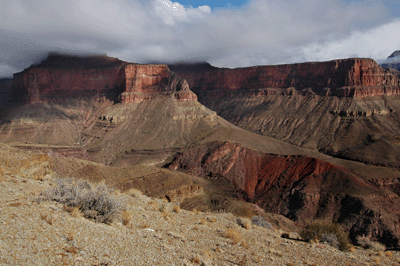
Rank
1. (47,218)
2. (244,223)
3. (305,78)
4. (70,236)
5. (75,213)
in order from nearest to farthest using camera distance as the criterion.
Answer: (70,236), (47,218), (75,213), (244,223), (305,78)

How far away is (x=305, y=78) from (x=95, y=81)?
74595mm

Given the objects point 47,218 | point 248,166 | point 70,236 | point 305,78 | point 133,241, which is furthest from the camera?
point 305,78

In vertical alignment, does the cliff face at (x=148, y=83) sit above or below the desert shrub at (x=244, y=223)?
above

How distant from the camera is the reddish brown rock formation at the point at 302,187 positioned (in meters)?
35.9

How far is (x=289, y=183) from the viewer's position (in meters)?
45.5

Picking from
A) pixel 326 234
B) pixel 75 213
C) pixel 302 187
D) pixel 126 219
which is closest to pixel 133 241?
pixel 126 219

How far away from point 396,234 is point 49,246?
37039mm

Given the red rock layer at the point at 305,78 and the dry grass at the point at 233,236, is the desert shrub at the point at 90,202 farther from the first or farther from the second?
the red rock layer at the point at 305,78

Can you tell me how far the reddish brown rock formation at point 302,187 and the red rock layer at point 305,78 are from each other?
57412 mm

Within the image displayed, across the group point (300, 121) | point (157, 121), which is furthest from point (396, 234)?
point (300, 121)

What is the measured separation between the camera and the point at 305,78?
348ft

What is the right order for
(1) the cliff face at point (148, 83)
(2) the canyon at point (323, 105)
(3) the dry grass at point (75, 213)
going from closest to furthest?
(3) the dry grass at point (75, 213) < (2) the canyon at point (323, 105) < (1) the cliff face at point (148, 83)

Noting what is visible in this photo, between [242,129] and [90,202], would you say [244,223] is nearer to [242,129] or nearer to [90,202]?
[90,202]

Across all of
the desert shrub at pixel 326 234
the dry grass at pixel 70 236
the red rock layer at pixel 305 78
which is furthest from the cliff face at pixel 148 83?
the dry grass at pixel 70 236
